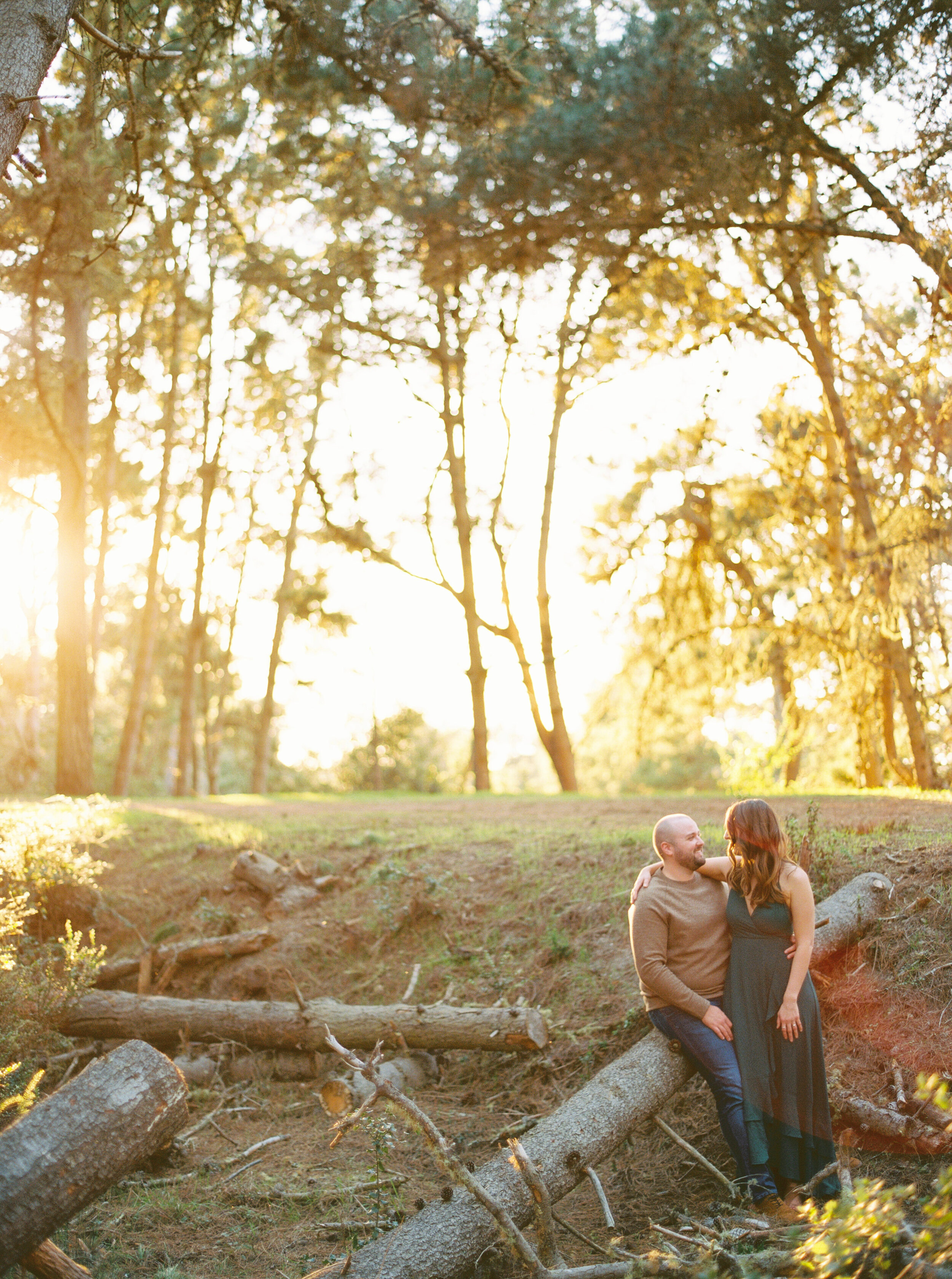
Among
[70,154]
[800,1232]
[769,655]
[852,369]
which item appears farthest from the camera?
[769,655]

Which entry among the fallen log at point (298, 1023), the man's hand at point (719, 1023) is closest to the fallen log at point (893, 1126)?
the man's hand at point (719, 1023)

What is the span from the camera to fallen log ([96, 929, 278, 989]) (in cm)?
748

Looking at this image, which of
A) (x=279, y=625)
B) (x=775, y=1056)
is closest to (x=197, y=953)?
(x=775, y=1056)

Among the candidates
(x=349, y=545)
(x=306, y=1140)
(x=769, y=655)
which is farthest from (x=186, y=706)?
(x=306, y=1140)

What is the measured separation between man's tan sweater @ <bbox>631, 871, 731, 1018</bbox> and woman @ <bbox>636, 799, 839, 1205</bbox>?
0.25 feet

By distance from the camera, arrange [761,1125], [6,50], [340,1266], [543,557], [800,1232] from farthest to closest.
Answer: [543,557] < [6,50] < [761,1125] < [340,1266] < [800,1232]

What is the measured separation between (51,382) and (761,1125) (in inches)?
589

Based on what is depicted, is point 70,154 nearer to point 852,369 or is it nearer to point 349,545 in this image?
point 852,369

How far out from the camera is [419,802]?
598 inches

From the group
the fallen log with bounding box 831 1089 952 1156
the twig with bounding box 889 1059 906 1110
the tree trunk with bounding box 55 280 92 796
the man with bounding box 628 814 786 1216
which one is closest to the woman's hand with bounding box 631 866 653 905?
the man with bounding box 628 814 786 1216

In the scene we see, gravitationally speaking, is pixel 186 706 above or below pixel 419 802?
above

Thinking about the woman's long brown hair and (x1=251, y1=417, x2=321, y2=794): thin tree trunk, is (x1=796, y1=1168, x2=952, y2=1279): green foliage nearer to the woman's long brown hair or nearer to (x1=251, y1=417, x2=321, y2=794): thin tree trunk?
the woman's long brown hair

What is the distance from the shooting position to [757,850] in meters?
4.63

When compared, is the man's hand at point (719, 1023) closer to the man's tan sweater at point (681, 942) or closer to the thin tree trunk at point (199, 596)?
the man's tan sweater at point (681, 942)
